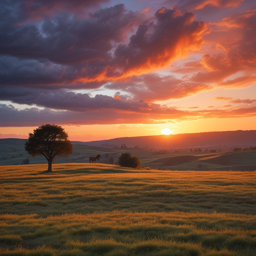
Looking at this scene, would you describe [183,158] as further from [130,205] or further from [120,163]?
[130,205]

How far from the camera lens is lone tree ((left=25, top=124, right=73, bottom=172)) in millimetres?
42250

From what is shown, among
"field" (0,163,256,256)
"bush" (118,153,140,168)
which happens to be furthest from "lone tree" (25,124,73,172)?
"bush" (118,153,140,168)

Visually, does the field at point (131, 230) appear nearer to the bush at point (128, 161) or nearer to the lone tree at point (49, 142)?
the lone tree at point (49, 142)

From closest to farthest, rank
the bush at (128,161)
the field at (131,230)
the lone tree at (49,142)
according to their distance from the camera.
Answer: the field at (131,230) < the lone tree at (49,142) < the bush at (128,161)

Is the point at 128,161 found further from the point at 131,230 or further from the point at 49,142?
the point at 131,230

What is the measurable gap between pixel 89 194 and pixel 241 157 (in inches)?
3928

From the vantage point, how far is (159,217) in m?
11.7

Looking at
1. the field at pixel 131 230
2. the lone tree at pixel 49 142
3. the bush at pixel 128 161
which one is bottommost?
the bush at pixel 128 161

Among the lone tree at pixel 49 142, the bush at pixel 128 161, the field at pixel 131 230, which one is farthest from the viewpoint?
the bush at pixel 128 161

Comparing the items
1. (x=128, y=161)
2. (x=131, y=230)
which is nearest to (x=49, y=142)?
(x=128, y=161)

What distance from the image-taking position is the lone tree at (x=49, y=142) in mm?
42250

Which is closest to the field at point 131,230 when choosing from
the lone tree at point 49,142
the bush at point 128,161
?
the lone tree at point 49,142

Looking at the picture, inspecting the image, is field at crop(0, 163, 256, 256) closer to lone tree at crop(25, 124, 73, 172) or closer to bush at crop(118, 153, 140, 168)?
lone tree at crop(25, 124, 73, 172)

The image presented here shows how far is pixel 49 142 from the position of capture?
1690 inches
